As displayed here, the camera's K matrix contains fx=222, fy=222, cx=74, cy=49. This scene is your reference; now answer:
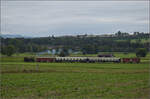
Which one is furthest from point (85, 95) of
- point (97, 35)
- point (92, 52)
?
point (97, 35)

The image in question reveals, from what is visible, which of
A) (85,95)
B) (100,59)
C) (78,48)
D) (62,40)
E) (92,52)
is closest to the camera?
(85,95)

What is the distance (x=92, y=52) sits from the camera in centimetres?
10069

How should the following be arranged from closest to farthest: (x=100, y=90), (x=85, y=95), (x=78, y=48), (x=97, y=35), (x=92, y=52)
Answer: (x=85, y=95), (x=100, y=90), (x=92, y=52), (x=78, y=48), (x=97, y=35)

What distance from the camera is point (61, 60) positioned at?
203ft

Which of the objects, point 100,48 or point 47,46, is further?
point 47,46

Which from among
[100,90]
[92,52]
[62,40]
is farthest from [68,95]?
→ [62,40]

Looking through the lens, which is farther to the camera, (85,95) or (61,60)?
(61,60)

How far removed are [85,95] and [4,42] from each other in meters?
118

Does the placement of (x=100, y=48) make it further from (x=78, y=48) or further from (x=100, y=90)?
(x=100, y=90)

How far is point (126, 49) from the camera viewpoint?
333ft

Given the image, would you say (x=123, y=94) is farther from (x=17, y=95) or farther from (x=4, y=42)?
(x=4, y=42)

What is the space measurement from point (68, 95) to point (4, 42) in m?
118

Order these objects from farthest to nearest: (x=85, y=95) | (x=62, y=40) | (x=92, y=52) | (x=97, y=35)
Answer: (x=97, y=35) → (x=62, y=40) → (x=92, y=52) → (x=85, y=95)

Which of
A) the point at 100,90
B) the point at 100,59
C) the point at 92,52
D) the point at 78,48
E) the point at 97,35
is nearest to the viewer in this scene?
the point at 100,90
